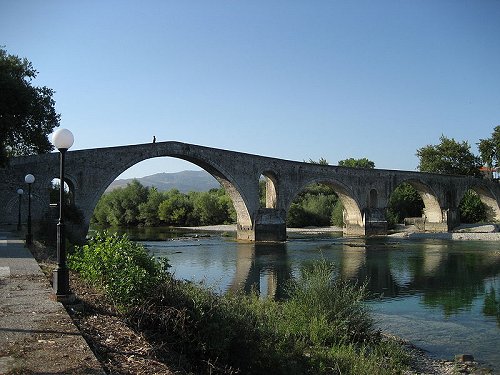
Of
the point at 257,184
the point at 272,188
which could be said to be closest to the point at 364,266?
the point at 257,184

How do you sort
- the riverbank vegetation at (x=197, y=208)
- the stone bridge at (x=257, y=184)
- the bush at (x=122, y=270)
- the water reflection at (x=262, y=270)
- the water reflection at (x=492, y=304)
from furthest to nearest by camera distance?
the riverbank vegetation at (x=197, y=208) < the stone bridge at (x=257, y=184) < the water reflection at (x=262, y=270) < the water reflection at (x=492, y=304) < the bush at (x=122, y=270)

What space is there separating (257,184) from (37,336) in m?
34.9

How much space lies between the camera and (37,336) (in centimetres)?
518

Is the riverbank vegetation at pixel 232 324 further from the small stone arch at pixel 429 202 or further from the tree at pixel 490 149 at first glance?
the tree at pixel 490 149

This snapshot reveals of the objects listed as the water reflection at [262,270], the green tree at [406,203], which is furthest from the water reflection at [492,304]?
the green tree at [406,203]

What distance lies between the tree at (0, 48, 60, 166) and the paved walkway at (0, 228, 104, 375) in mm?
16069

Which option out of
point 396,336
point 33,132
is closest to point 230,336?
Answer: point 396,336

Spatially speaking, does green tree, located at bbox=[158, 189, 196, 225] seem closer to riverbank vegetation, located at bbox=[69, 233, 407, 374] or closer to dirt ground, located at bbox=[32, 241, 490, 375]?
riverbank vegetation, located at bbox=[69, 233, 407, 374]

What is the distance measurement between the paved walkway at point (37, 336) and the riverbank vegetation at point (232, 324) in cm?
81

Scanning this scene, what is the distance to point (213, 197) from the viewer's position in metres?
68.4

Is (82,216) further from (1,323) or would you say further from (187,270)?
(1,323)

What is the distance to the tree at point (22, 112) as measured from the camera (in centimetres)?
2219

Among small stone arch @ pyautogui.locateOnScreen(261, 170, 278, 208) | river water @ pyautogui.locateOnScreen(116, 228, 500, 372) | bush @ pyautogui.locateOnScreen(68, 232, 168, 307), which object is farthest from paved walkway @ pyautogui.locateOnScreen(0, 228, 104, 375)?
small stone arch @ pyautogui.locateOnScreen(261, 170, 278, 208)

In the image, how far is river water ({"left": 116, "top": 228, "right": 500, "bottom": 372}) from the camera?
36.6ft
